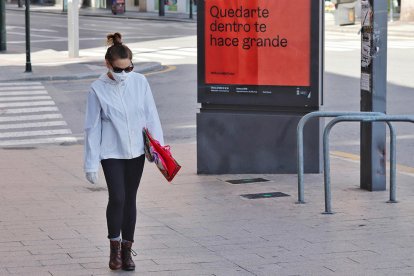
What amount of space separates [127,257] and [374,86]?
410 centimetres

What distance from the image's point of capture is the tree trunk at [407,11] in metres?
48.0

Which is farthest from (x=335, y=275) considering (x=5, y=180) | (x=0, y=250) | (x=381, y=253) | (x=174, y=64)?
(x=174, y=64)

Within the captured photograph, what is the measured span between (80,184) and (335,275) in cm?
490

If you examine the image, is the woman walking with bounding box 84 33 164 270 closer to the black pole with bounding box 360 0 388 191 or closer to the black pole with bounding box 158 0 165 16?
the black pole with bounding box 360 0 388 191

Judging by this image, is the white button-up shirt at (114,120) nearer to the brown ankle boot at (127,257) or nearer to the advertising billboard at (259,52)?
the brown ankle boot at (127,257)

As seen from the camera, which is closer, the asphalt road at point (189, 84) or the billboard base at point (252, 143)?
the billboard base at point (252, 143)

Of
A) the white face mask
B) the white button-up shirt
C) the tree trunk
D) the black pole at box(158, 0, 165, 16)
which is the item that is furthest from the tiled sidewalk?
the black pole at box(158, 0, 165, 16)

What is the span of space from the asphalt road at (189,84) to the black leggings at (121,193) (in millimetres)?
6318

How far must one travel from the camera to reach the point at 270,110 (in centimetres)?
1199

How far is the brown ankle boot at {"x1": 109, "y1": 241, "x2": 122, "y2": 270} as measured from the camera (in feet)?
25.0

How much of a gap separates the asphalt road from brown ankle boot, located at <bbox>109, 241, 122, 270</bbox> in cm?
644

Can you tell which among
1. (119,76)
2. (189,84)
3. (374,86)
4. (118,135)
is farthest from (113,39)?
(189,84)

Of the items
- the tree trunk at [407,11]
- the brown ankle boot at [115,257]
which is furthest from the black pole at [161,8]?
the brown ankle boot at [115,257]

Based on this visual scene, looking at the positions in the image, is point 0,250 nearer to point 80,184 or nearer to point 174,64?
point 80,184
